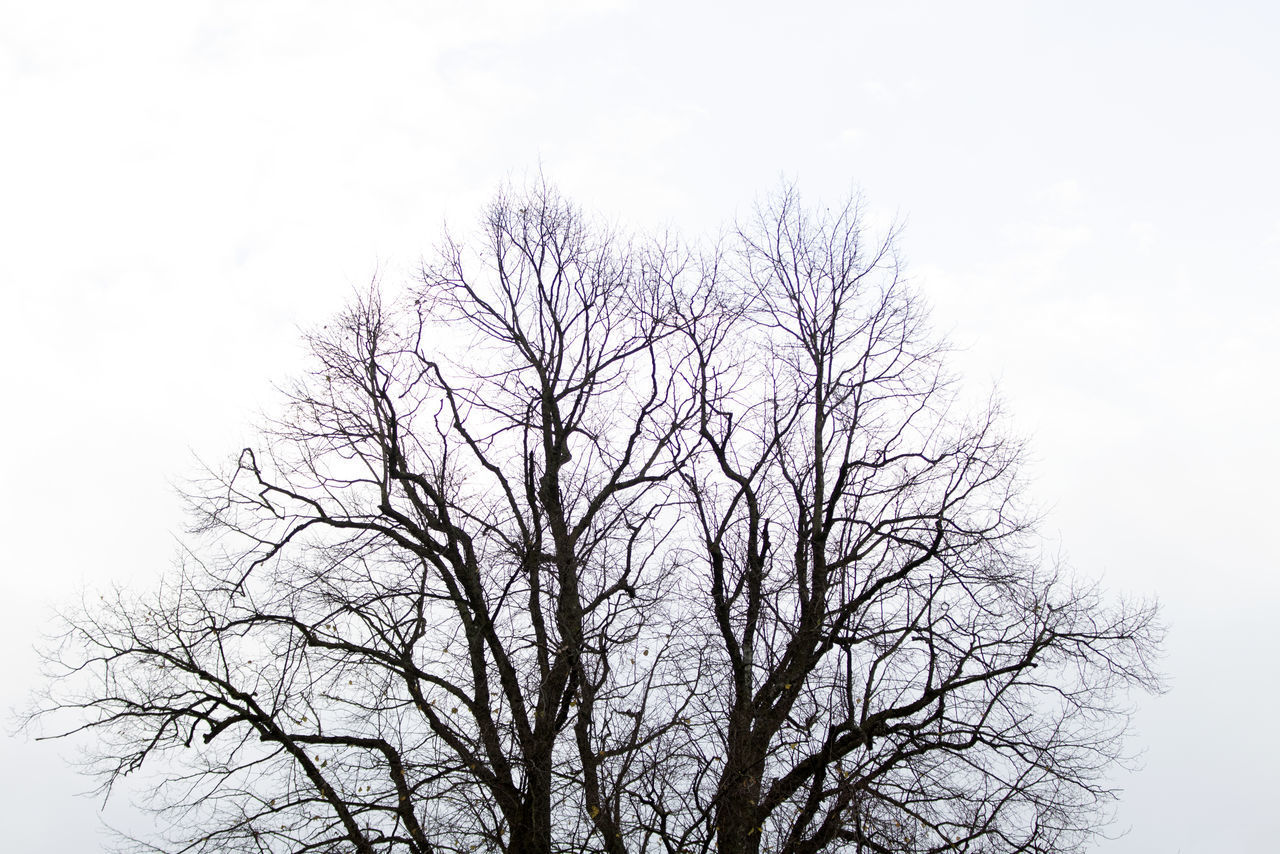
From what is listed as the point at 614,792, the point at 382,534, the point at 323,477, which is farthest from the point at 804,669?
the point at 323,477

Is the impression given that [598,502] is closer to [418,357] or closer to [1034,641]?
[418,357]

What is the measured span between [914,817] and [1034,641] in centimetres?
258

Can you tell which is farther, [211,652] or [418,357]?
[418,357]

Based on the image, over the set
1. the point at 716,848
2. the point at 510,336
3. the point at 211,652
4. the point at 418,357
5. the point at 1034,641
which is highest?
the point at 510,336

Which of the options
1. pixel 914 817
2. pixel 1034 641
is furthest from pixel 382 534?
pixel 1034 641

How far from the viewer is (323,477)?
1418 centimetres

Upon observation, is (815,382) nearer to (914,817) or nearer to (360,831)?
(914,817)

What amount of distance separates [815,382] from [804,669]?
459 cm

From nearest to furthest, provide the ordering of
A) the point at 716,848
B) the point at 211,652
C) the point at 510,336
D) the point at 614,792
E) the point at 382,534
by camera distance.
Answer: the point at 614,792 → the point at 716,848 → the point at 211,652 → the point at 382,534 → the point at 510,336

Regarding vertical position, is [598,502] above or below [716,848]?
above

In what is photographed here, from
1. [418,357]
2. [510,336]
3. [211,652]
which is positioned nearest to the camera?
[211,652]

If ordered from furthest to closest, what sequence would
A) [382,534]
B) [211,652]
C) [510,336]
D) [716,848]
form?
[510,336] → [382,534] → [211,652] → [716,848]

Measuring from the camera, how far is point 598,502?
14547 millimetres

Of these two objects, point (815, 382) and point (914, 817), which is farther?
point (815, 382)
